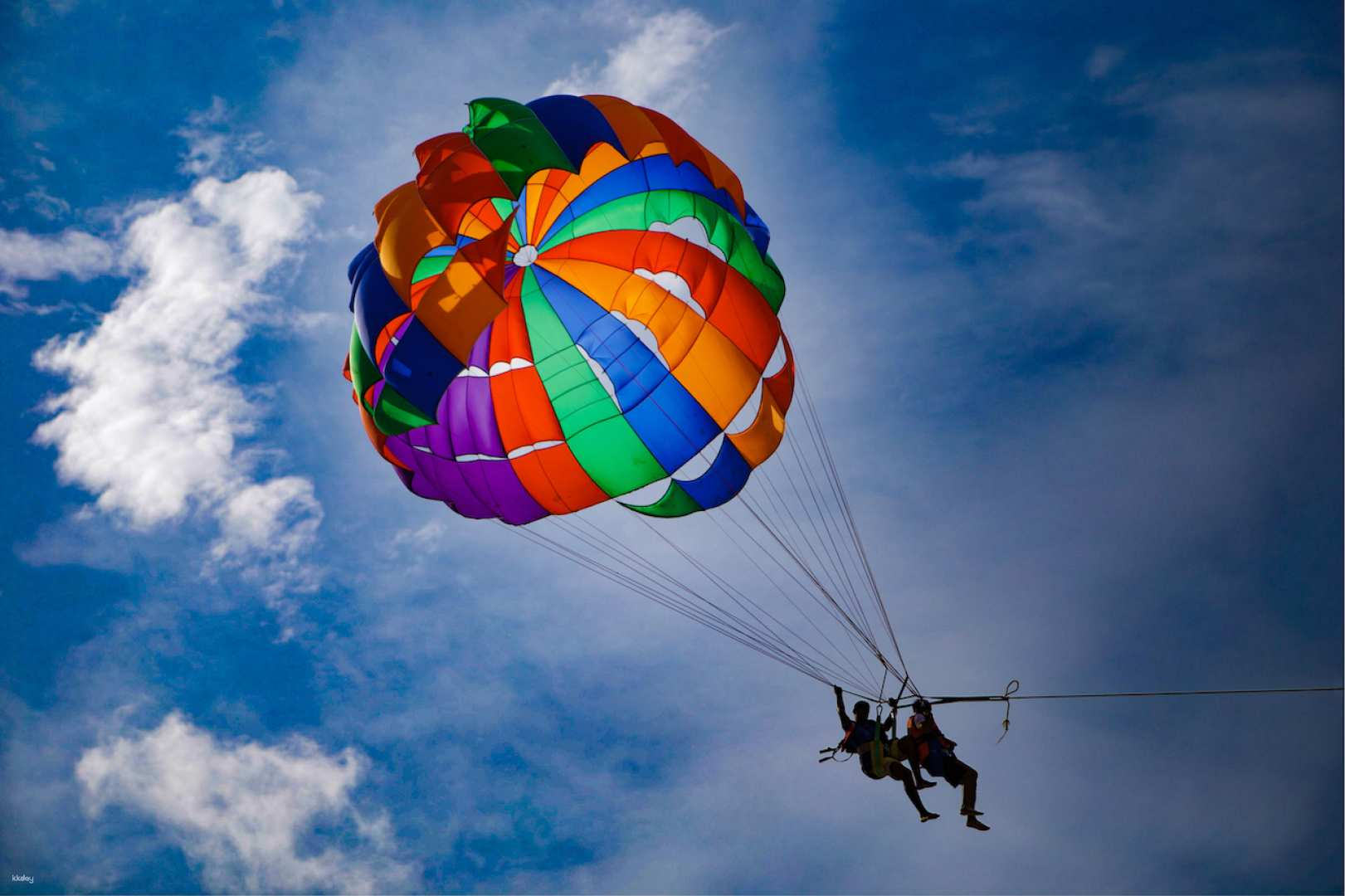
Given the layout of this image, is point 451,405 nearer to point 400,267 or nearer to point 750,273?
point 400,267

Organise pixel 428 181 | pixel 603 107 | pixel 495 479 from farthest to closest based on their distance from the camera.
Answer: pixel 495 479 < pixel 603 107 < pixel 428 181

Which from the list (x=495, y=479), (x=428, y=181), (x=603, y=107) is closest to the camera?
(x=428, y=181)

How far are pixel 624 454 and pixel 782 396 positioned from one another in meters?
2.11

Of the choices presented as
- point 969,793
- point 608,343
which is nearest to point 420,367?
point 608,343

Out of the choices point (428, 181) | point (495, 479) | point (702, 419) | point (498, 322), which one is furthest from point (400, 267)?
point (702, 419)

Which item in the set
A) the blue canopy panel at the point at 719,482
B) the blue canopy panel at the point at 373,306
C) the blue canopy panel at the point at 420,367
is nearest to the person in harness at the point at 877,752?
the blue canopy panel at the point at 719,482

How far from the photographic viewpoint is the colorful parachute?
11.4 m

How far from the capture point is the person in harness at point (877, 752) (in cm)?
979

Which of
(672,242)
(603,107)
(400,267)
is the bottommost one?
(400,267)

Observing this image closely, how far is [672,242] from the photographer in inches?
457

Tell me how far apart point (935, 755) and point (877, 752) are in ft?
1.81

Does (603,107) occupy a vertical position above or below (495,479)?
above

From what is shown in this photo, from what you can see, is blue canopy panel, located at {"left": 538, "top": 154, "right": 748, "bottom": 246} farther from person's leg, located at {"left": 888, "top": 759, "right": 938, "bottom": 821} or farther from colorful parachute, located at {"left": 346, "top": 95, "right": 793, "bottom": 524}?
person's leg, located at {"left": 888, "top": 759, "right": 938, "bottom": 821}

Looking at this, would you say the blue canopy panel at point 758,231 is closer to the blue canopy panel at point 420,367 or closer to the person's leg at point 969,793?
the blue canopy panel at point 420,367
